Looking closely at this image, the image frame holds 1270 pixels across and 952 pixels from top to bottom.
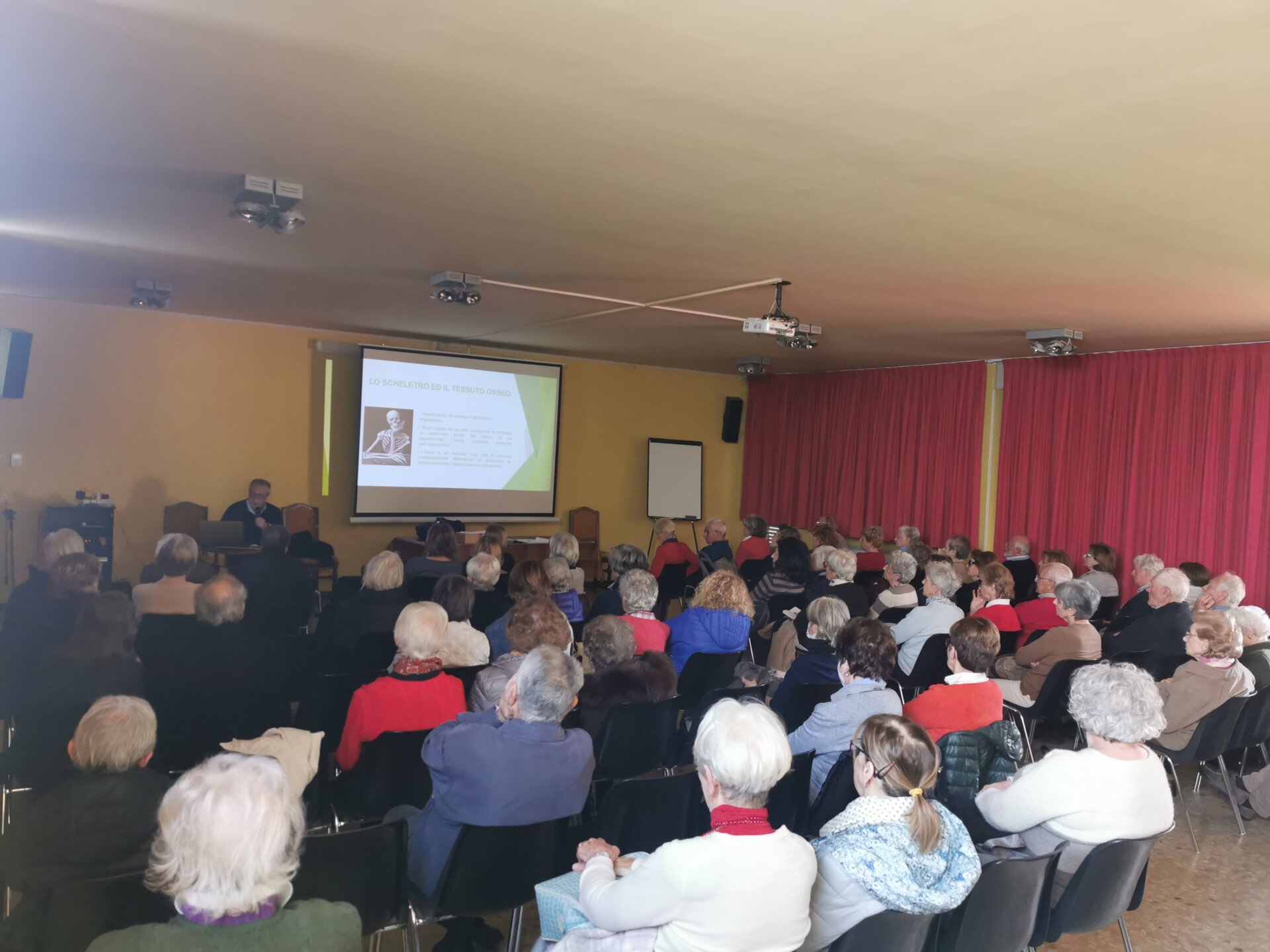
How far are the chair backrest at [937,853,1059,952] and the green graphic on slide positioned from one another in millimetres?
8909

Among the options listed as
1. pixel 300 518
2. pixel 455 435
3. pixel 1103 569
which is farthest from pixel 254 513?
pixel 1103 569

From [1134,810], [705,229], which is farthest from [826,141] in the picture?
[1134,810]

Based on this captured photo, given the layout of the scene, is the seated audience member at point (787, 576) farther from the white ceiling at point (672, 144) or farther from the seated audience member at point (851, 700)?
the seated audience member at point (851, 700)

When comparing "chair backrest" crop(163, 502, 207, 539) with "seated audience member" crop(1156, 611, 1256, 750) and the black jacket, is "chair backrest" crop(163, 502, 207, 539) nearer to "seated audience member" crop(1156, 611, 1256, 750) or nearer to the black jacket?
the black jacket

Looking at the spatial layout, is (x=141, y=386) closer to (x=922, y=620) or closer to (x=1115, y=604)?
(x=922, y=620)

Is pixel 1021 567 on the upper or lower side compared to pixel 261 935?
upper

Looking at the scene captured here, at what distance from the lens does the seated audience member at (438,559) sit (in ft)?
20.7

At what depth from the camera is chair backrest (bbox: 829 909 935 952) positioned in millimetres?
2133

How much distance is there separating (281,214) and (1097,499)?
313 inches

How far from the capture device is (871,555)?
9070mm

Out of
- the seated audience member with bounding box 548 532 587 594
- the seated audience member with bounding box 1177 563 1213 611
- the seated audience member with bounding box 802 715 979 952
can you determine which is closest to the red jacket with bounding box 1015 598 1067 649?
the seated audience member with bounding box 1177 563 1213 611

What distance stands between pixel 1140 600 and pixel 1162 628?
121 cm

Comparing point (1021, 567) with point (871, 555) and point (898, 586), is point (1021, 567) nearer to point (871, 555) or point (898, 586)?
point (871, 555)

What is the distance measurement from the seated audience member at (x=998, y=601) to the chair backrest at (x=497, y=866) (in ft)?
12.8
